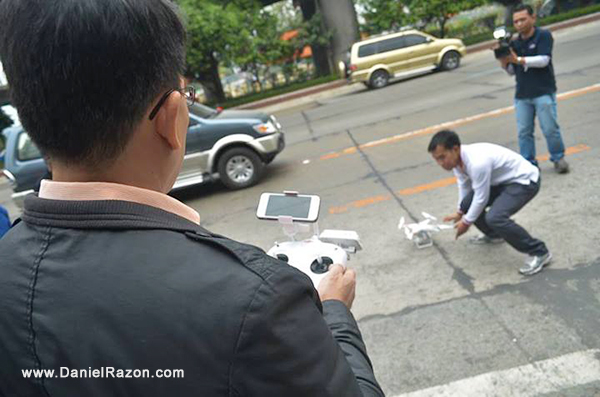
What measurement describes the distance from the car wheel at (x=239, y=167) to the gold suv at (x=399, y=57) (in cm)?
1016

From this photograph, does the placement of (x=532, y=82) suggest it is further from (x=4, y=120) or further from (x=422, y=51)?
(x=422, y=51)

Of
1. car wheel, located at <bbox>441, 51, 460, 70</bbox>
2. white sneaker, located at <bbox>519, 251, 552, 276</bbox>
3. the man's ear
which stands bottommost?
car wheel, located at <bbox>441, 51, 460, 70</bbox>

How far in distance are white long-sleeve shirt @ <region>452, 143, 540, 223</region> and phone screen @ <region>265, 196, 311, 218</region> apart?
2381 mm

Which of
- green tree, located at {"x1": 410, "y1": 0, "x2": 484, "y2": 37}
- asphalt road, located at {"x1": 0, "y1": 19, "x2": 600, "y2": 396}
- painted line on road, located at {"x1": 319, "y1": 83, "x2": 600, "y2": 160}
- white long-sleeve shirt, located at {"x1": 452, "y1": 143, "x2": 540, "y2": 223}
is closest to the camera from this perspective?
asphalt road, located at {"x1": 0, "y1": 19, "x2": 600, "y2": 396}

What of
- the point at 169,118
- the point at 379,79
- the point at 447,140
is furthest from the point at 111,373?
the point at 379,79

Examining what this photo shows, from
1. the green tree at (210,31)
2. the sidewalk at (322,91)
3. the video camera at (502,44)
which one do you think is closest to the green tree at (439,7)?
the sidewalk at (322,91)

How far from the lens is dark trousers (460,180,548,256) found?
12.2 feet

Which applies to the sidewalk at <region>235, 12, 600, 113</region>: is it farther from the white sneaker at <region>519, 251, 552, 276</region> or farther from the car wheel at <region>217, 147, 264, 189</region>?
the white sneaker at <region>519, 251, 552, 276</region>

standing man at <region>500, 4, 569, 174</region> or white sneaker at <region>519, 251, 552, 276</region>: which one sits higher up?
standing man at <region>500, 4, 569, 174</region>

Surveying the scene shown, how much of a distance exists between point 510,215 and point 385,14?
20.2 m

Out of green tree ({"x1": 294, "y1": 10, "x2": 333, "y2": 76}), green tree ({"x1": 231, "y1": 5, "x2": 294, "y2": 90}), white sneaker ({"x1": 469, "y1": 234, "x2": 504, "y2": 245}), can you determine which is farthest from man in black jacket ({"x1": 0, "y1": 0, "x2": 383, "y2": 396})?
green tree ({"x1": 294, "y1": 10, "x2": 333, "y2": 76})

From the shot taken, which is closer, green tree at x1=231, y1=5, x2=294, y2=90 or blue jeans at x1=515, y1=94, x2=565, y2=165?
blue jeans at x1=515, y1=94, x2=565, y2=165

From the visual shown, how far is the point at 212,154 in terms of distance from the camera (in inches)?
296

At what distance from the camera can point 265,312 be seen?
2.73 feet
